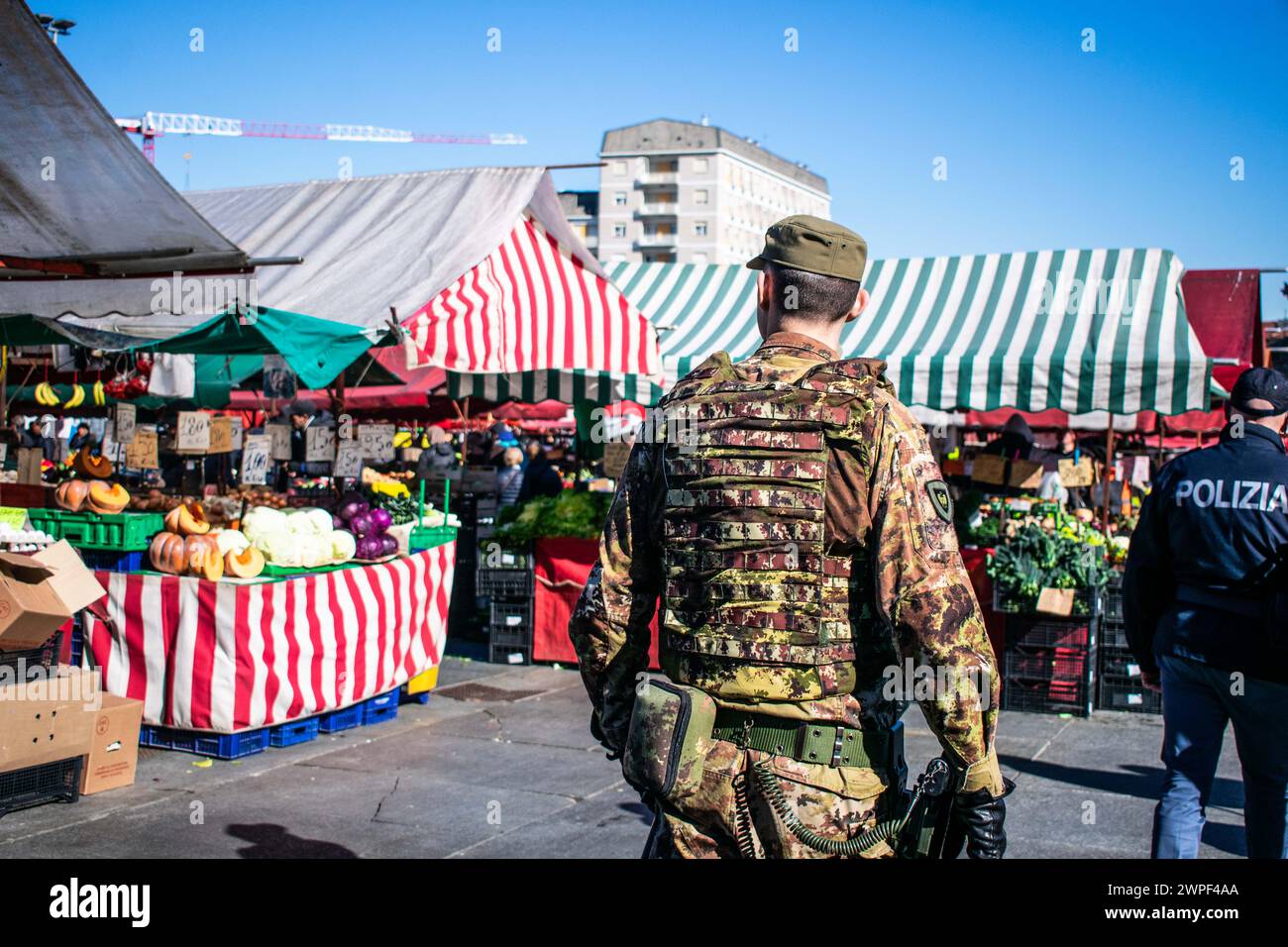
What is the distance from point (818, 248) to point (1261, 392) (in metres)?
2.70

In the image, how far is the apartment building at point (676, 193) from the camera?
115 metres

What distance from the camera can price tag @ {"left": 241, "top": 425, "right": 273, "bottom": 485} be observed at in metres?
8.78

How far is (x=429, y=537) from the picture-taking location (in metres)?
9.79

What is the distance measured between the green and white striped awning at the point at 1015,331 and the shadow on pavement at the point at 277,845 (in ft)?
20.1

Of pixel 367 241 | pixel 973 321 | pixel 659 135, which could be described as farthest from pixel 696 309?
pixel 659 135

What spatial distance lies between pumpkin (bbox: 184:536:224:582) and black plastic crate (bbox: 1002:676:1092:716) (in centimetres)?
615

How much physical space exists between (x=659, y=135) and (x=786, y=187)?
20.0 m

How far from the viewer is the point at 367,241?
1024 cm

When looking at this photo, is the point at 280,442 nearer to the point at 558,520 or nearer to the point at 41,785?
the point at 558,520

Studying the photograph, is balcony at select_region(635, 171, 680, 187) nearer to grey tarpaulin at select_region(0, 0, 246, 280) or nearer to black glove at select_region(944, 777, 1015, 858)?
grey tarpaulin at select_region(0, 0, 246, 280)

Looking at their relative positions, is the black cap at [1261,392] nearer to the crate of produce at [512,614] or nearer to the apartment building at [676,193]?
the crate of produce at [512,614]

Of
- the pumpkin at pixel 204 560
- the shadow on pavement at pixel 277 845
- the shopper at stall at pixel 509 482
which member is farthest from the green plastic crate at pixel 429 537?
the shopper at stall at pixel 509 482

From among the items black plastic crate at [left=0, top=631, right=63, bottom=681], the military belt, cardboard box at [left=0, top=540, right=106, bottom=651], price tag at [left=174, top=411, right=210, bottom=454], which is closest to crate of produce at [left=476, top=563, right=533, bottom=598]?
price tag at [left=174, top=411, right=210, bottom=454]
